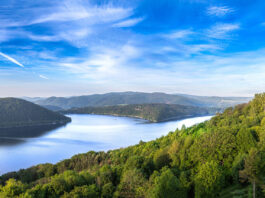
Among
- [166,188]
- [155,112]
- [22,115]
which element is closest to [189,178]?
[166,188]

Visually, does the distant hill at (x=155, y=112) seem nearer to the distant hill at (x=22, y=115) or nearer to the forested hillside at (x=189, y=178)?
the distant hill at (x=22, y=115)

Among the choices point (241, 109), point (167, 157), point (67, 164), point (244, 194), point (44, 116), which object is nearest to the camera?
point (244, 194)

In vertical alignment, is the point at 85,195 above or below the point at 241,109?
below

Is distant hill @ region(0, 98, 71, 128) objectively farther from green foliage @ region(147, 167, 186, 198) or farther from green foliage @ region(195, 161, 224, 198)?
green foliage @ region(195, 161, 224, 198)

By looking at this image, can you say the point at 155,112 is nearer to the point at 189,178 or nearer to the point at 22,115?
the point at 22,115

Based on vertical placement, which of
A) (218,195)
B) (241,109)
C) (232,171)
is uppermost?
(241,109)

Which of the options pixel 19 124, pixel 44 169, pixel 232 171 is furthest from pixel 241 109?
pixel 19 124

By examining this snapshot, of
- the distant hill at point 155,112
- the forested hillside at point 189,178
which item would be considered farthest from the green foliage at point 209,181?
the distant hill at point 155,112

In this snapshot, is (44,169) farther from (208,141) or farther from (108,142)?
(108,142)
